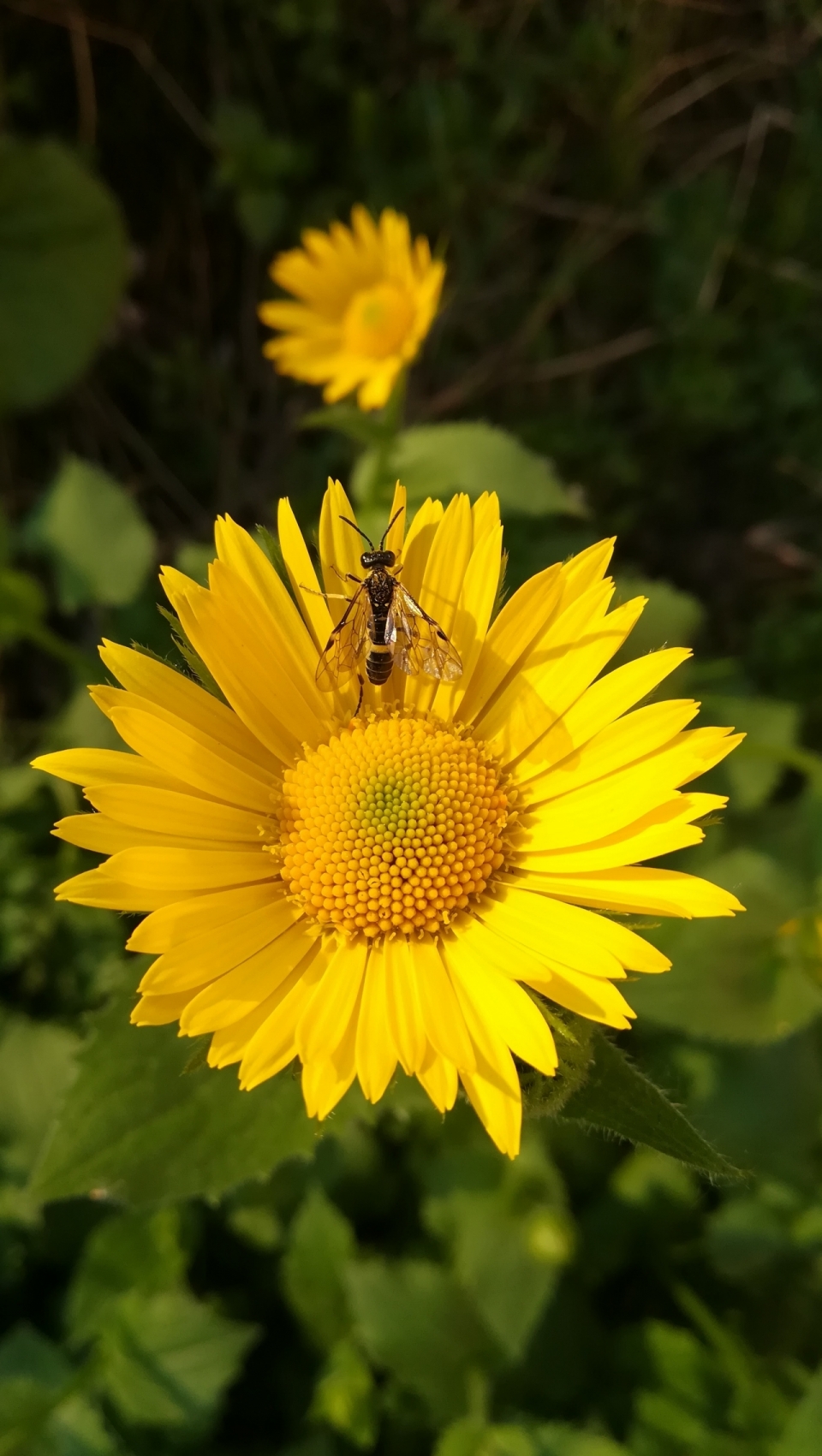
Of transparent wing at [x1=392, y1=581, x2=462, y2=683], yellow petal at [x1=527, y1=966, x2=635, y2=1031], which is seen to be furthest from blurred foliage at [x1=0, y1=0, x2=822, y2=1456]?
transparent wing at [x1=392, y1=581, x2=462, y2=683]

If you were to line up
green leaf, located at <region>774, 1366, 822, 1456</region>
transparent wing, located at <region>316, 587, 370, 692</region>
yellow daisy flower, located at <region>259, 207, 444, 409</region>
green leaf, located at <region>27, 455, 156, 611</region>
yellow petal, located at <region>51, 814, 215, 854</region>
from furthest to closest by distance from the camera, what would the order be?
yellow daisy flower, located at <region>259, 207, 444, 409</region> → green leaf, located at <region>27, 455, 156, 611</region> → green leaf, located at <region>774, 1366, 822, 1456</region> → transparent wing, located at <region>316, 587, 370, 692</region> → yellow petal, located at <region>51, 814, 215, 854</region>

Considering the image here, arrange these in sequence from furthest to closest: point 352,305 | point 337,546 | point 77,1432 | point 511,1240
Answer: point 352,305, point 511,1240, point 77,1432, point 337,546

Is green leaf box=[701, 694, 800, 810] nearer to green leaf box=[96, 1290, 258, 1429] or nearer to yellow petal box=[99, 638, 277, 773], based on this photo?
yellow petal box=[99, 638, 277, 773]

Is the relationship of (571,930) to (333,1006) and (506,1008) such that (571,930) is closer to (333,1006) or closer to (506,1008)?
(506,1008)

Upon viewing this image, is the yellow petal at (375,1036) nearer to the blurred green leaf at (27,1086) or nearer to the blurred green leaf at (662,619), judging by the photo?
the blurred green leaf at (27,1086)

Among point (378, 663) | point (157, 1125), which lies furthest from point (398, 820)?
point (157, 1125)

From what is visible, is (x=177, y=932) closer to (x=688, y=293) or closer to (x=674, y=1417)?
(x=674, y=1417)
